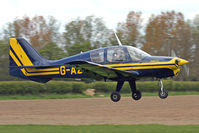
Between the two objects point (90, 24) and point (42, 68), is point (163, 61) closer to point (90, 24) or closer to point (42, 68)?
point (42, 68)

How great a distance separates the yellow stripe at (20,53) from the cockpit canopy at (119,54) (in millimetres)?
4517

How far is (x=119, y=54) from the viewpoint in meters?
17.4

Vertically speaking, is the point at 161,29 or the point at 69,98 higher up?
the point at 161,29

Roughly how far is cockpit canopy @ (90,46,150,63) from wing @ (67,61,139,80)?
25.2 inches

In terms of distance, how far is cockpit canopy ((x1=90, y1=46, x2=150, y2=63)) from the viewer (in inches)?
683

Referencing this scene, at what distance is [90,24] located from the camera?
6494 centimetres

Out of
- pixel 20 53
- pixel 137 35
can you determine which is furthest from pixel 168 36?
pixel 20 53

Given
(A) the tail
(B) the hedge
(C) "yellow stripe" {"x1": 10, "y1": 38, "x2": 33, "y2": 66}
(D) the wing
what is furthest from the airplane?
(B) the hedge

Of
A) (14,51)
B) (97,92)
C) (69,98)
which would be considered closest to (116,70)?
(14,51)

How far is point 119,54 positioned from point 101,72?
1.21m

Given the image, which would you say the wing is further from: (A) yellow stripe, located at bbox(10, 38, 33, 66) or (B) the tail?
(A) yellow stripe, located at bbox(10, 38, 33, 66)

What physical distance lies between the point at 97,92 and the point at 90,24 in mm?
24350

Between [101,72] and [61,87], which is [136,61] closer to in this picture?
[101,72]

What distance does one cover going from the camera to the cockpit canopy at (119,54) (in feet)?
57.0
